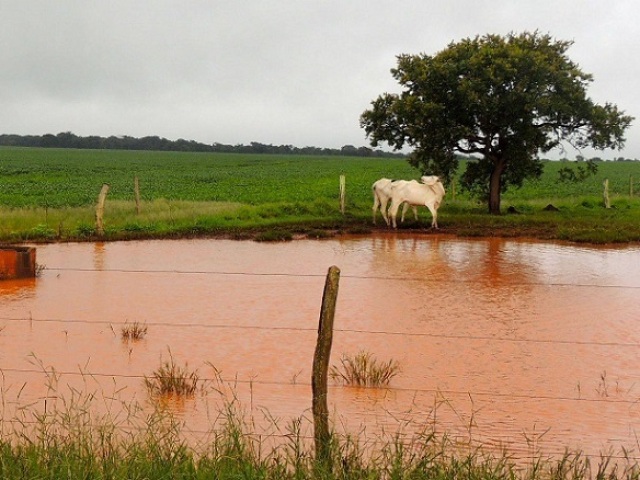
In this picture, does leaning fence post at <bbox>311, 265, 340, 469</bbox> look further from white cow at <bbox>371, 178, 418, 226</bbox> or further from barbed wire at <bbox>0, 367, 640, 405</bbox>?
white cow at <bbox>371, 178, 418, 226</bbox>

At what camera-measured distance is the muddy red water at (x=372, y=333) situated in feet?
23.8

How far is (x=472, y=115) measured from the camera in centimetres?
2430

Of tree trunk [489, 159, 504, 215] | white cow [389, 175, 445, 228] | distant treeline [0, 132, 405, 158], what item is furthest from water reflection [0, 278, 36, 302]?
distant treeline [0, 132, 405, 158]

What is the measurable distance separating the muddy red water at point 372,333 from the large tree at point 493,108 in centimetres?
663

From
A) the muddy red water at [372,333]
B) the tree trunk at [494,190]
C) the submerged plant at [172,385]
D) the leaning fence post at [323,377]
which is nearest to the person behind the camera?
the leaning fence post at [323,377]

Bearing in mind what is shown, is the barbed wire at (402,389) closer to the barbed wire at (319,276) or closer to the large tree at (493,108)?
the barbed wire at (319,276)

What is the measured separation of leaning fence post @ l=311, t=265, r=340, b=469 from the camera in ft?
17.5

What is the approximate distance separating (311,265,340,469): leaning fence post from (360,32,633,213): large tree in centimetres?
1788

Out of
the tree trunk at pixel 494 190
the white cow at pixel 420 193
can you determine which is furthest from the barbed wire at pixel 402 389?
the tree trunk at pixel 494 190

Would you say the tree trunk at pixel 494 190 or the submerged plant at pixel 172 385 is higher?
the tree trunk at pixel 494 190

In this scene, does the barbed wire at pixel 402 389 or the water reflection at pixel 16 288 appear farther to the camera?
the water reflection at pixel 16 288

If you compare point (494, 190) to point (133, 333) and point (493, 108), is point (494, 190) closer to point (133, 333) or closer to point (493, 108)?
point (493, 108)

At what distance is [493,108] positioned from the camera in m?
23.1

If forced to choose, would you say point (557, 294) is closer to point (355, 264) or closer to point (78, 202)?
point (355, 264)
